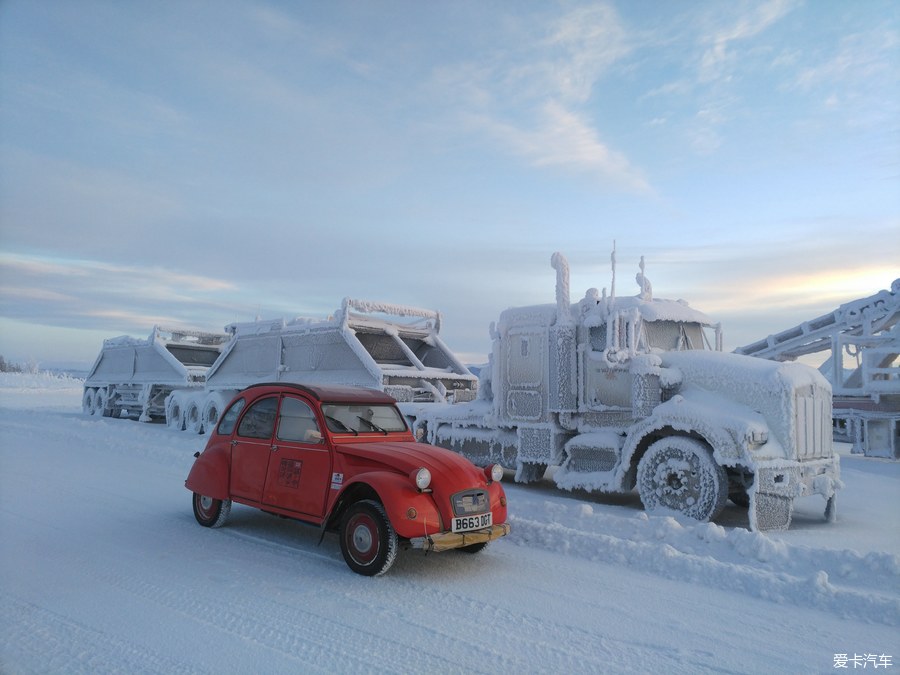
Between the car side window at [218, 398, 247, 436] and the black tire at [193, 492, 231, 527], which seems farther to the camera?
the car side window at [218, 398, 247, 436]

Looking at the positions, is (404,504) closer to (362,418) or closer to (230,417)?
(362,418)

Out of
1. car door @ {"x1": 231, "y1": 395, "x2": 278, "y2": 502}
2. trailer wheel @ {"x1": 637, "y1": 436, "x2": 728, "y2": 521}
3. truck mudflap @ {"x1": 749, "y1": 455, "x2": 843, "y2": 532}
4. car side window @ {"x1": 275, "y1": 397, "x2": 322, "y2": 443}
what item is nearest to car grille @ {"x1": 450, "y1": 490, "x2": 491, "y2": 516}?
car side window @ {"x1": 275, "y1": 397, "x2": 322, "y2": 443}

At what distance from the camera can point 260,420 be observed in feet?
22.0

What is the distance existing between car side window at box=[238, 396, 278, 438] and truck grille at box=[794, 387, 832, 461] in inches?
242

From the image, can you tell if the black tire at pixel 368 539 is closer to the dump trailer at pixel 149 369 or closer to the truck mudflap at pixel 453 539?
the truck mudflap at pixel 453 539

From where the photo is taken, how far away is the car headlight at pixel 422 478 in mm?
5273

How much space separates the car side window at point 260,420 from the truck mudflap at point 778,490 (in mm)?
5439

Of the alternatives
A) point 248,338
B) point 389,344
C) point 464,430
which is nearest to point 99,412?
point 248,338

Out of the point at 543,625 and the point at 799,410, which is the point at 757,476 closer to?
the point at 799,410

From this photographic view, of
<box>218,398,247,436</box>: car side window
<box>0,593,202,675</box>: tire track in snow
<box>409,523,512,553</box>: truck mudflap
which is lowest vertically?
<box>0,593,202,675</box>: tire track in snow

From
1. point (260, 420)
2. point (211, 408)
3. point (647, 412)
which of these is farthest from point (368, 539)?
point (211, 408)

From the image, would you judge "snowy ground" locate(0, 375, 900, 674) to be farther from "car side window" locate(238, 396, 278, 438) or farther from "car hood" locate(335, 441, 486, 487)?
"car side window" locate(238, 396, 278, 438)

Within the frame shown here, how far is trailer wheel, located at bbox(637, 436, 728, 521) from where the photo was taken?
7781mm

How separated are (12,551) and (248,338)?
11902 mm
